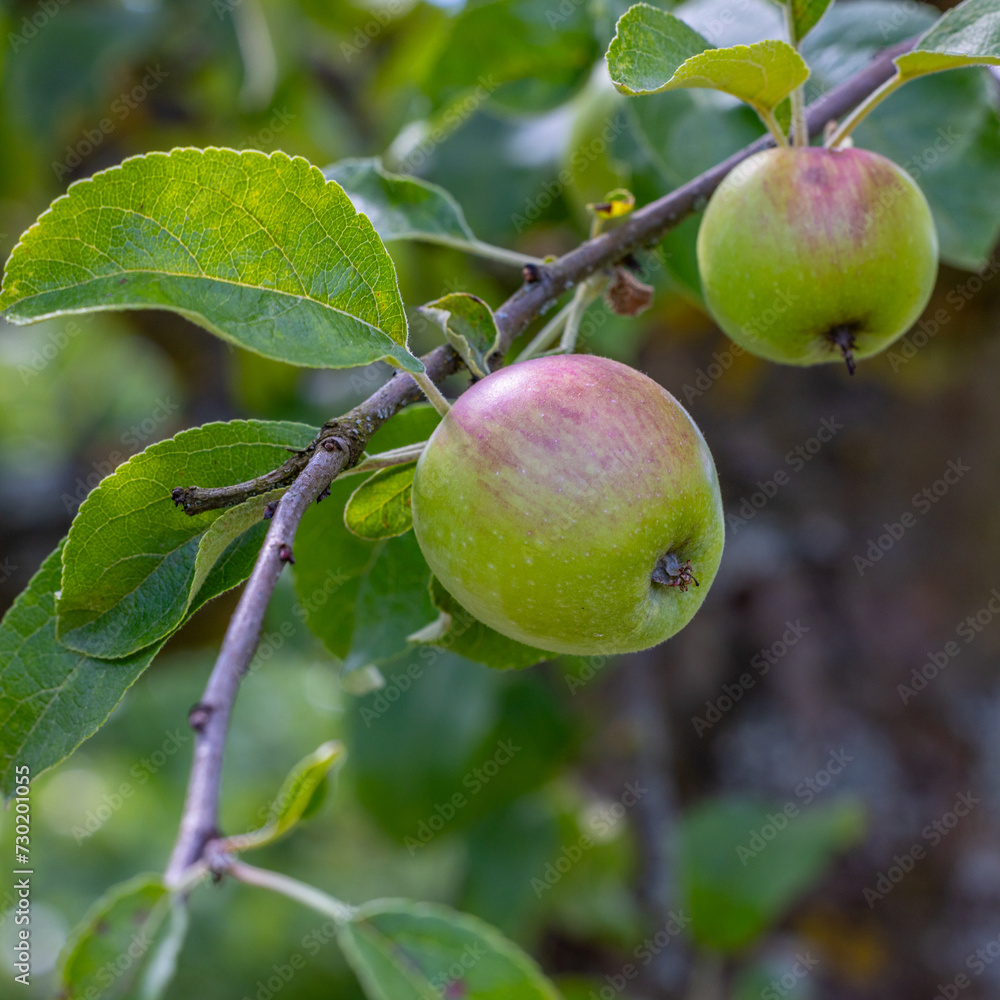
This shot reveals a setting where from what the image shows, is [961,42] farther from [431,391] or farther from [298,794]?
[298,794]

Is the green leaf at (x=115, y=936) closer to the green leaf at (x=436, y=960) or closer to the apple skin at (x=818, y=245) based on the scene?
the green leaf at (x=436, y=960)

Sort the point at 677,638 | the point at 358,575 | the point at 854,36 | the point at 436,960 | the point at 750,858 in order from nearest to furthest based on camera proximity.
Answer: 1. the point at 358,575
2. the point at 436,960
3. the point at 854,36
4. the point at 750,858
5. the point at 677,638

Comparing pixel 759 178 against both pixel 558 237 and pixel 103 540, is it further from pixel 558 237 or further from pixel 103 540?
pixel 558 237

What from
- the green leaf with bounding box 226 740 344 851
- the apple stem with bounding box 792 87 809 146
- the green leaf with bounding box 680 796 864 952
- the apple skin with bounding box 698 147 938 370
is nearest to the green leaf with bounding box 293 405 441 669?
the green leaf with bounding box 226 740 344 851

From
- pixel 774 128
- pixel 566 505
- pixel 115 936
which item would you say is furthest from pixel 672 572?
pixel 115 936

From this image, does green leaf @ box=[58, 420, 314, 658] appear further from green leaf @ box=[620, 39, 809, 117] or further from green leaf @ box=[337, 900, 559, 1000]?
green leaf @ box=[337, 900, 559, 1000]

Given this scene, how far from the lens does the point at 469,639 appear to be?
761 mm

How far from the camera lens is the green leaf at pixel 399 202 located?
0.90 m

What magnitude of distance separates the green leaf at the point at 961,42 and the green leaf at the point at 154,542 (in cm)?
52

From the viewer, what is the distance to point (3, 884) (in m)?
2.84

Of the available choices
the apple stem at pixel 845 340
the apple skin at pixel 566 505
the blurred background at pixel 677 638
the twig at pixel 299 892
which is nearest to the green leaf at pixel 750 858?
the blurred background at pixel 677 638

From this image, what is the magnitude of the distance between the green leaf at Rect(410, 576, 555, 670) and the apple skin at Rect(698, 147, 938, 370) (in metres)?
0.32

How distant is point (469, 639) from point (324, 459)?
0.25 m

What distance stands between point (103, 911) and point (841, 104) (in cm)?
103
